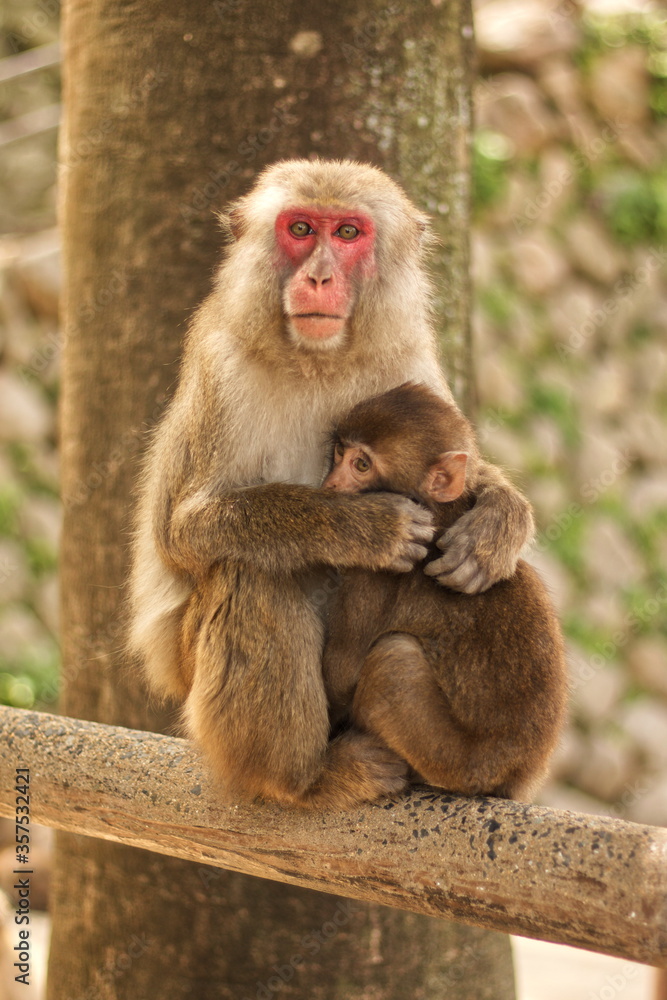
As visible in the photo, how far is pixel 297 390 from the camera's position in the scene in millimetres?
2777

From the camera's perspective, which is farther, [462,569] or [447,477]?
[447,477]

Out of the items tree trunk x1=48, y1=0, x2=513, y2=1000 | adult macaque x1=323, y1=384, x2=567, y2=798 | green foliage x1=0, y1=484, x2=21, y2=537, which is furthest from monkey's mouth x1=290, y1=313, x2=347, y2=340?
green foliage x1=0, y1=484, x2=21, y2=537

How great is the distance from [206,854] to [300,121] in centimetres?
231

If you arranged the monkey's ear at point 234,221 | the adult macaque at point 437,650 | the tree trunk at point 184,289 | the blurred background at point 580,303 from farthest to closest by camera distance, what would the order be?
the blurred background at point 580,303
the tree trunk at point 184,289
the monkey's ear at point 234,221
the adult macaque at point 437,650

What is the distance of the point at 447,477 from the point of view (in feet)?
8.54

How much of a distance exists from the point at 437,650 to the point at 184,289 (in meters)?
1.67

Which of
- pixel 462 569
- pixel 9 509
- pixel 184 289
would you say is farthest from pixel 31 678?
pixel 462 569

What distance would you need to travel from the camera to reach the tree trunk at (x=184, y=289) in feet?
10.9

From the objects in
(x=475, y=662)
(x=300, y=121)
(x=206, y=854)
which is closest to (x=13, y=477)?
(x=300, y=121)

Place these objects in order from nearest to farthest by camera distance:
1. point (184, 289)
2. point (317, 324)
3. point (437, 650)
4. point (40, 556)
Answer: point (437, 650), point (317, 324), point (184, 289), point (40, 556)

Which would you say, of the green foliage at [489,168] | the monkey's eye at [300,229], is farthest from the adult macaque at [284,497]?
the green foliage at [489,168]

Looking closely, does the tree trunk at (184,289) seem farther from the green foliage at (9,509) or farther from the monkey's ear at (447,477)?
the green foliage at (9,509)

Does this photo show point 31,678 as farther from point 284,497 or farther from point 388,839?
point 388,839

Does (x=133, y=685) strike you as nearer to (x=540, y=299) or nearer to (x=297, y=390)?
(x=297, y=390)
